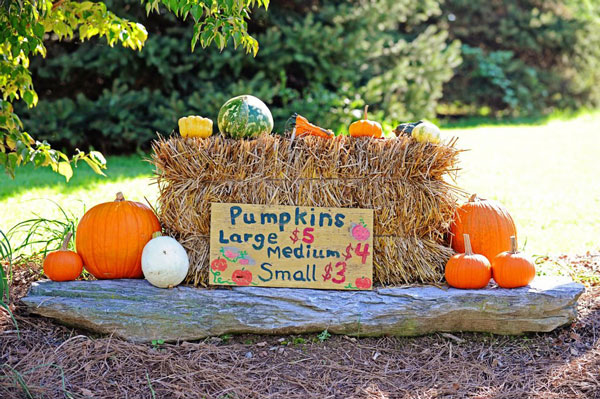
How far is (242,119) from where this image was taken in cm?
370

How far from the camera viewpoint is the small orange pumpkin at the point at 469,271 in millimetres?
3475

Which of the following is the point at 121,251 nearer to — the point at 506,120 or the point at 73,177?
the point at 73,177

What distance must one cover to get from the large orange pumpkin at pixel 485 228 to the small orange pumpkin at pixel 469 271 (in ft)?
1.08

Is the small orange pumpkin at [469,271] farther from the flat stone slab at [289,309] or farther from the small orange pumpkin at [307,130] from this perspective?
the small orange pumpkin at [307,130]

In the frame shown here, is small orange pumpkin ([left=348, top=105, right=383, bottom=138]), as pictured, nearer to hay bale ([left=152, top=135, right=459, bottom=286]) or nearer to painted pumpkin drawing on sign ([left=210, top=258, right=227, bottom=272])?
hay bale ([left=152, top=135, right=459, bottom=286])

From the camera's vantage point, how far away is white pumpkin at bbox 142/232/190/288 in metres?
3.39

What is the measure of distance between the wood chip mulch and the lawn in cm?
130

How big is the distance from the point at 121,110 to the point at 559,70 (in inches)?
470

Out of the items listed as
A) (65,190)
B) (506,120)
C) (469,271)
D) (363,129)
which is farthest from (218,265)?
(506,120)

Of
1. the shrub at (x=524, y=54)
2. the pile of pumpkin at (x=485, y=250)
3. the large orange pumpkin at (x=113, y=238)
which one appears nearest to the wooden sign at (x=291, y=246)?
the large orange pumpkin at (x=113, y=238)

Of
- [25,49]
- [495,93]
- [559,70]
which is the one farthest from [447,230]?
[559,70]

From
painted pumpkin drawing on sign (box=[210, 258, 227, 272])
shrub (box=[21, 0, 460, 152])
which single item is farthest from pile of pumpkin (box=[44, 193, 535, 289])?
shrub (box=[21, 0, 460, 152])

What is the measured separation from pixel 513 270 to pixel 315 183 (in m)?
1.27

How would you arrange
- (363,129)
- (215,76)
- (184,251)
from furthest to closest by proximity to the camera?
(215,76) → (363,129) → (184,251)
